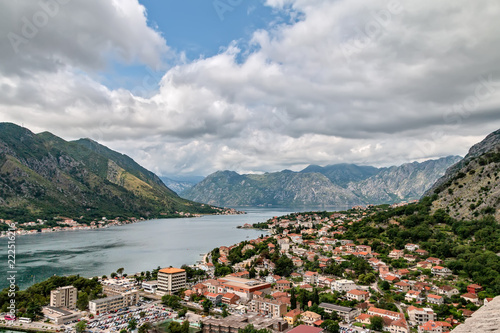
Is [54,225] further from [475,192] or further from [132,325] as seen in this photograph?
[475,192]

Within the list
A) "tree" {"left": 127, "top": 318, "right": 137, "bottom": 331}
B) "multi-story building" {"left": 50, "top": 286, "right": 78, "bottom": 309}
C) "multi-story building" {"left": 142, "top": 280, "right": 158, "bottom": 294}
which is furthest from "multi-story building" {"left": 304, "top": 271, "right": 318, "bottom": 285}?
"multi-story building" {"left": 50, "top": 286, "right": 78, "bottom": 309}

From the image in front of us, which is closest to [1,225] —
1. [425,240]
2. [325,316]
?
[325,316]

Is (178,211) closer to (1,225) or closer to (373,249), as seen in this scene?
(1,225)

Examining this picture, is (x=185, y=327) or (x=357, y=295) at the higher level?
(x=185, y=327)

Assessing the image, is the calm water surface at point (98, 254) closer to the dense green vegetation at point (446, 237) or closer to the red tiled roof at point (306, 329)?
the red tiled roof at point (306, 329)

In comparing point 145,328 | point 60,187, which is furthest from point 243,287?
point 60,187
